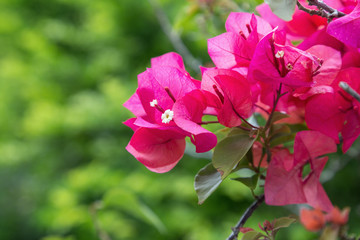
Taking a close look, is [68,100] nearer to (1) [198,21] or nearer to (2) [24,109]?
(2) [24,109]

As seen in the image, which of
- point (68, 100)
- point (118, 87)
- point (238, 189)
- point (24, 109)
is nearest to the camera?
point (238, 189)

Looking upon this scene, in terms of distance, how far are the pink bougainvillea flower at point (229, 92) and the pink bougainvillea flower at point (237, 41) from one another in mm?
25

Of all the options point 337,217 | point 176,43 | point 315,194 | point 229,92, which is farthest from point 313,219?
point 176,43

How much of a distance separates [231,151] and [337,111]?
0.11 m

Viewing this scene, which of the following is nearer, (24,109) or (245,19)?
(245,19)

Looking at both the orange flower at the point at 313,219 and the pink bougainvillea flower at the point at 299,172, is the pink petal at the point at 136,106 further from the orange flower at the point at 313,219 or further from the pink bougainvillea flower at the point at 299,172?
the orange flower at the point at 313,219

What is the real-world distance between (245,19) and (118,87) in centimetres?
178

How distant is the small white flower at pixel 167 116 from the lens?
1.07ft

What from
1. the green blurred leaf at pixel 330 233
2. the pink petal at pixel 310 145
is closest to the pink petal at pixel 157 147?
the pink petal at pixel 310 145

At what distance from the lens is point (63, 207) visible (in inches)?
73.6

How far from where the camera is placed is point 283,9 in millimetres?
314

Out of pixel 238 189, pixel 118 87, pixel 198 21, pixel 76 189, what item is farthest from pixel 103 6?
pixel 198 21

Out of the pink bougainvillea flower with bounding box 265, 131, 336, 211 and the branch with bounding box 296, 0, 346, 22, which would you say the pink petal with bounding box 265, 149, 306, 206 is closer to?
the pink bougainvillea flower with bounding box 265, 131, 336, 211

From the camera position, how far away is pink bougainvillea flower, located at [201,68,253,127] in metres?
0.34
